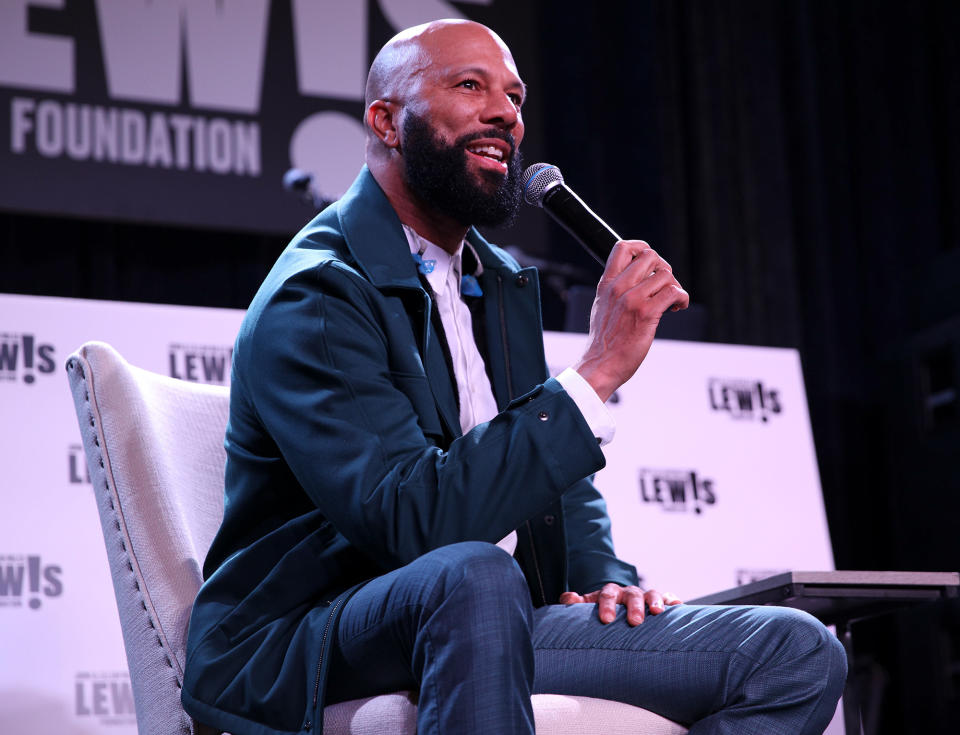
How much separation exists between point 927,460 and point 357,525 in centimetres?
290

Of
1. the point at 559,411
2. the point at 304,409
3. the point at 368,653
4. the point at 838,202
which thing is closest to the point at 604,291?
the point at 559,411

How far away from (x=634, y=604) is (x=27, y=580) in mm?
1301

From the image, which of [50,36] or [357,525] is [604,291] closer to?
[357,525]

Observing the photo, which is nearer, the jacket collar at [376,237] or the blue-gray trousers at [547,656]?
the blue-gray trousers at [547,656]

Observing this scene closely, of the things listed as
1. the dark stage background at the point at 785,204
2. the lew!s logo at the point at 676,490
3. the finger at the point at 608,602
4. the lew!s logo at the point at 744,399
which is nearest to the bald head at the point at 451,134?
the finger at the point at 608,602

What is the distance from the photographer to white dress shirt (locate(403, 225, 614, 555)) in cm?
165

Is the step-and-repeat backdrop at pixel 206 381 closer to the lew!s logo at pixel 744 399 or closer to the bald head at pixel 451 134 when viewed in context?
the lew!s logo at pixel 744 399

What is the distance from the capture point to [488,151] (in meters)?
1.82

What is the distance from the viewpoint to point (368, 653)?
128cm

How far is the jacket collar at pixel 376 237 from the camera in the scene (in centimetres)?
157

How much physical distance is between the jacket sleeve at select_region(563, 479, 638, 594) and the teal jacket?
105 millimetres

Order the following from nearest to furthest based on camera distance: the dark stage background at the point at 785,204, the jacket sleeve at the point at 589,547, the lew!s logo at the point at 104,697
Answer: the jacket sleeve at the point at 589,547 → the lew!s logo at the point at 104,697 → the dark stage background at the point at 785,204

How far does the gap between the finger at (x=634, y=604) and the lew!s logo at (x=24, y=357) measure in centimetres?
137

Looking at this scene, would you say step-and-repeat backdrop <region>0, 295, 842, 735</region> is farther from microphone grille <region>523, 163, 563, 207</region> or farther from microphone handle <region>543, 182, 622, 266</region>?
microphone handle <region>543, 182, 622, 266</region>
